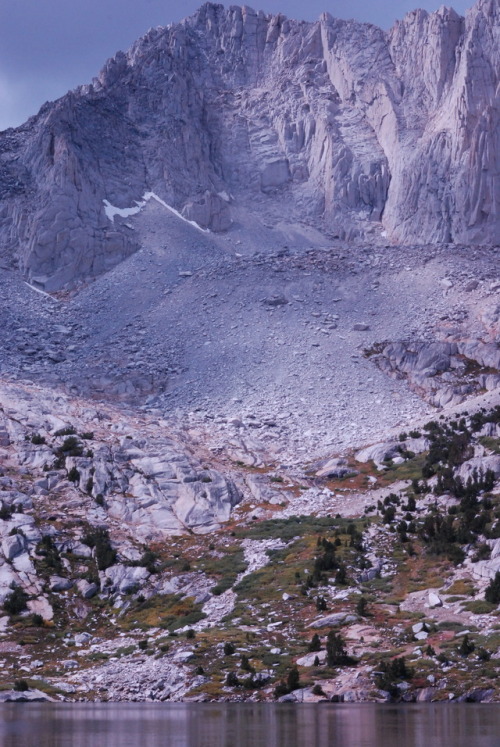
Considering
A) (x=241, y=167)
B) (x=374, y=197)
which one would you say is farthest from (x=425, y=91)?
(x=241, y=167)

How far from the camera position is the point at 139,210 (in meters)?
86.1

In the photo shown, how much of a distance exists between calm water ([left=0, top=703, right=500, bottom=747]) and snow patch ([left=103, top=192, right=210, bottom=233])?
61.8 metres

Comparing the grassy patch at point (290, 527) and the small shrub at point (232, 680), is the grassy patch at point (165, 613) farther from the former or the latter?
the small shrub at point (232, 680)

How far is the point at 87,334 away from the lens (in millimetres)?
67625

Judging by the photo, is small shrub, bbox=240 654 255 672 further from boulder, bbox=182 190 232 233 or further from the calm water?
boulder, bbox=182 190 232 233

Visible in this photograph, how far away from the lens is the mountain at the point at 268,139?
81.6 m

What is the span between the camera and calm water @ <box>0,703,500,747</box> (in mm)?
19328

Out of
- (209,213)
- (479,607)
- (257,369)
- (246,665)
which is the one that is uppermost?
(209,213)

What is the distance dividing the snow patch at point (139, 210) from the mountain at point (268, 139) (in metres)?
0.29

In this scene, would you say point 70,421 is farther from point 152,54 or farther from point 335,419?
point 152,54

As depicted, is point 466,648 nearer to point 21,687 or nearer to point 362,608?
point 362,608

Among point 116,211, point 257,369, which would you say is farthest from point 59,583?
point 116,211

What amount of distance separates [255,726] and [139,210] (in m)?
68.7

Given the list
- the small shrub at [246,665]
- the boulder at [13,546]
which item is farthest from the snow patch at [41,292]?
the small shrub at [246,665]
